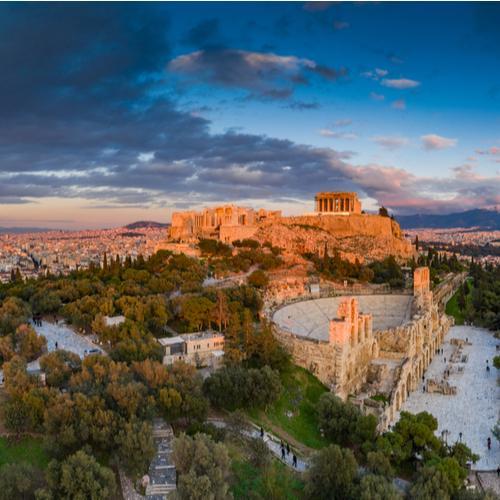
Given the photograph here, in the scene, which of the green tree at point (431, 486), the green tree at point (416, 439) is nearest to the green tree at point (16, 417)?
the green tree at point (431, 486)

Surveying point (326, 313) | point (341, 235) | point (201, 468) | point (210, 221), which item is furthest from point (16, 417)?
point (341, 235)

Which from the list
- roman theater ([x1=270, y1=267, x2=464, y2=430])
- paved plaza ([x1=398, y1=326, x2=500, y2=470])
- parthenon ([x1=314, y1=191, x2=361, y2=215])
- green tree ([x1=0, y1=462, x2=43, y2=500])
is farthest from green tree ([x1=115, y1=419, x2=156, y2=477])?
parthenon ([x1=314, y1=191, x2=361, y2=215])

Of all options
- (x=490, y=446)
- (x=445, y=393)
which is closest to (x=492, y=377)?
(x=445, y=393)

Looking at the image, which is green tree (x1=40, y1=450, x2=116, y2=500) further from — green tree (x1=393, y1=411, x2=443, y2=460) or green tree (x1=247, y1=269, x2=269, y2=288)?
green tree (x1=247, y1=269, x2=269, y2=288)

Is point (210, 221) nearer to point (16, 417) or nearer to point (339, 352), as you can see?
point (339, 352)

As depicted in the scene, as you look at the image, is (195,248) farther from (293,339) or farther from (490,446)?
(490,446)

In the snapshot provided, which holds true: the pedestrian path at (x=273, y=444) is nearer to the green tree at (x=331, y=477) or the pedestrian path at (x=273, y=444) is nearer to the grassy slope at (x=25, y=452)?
the green tree at (x=331, y=477)
